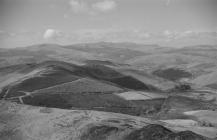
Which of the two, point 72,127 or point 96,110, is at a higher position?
point 72,127

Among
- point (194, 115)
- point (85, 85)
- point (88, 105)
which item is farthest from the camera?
point (85, 85)

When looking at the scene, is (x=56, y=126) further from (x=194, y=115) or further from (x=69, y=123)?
(x=194, y=115)

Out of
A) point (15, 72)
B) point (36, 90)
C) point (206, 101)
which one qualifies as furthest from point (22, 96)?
point (206, 101)

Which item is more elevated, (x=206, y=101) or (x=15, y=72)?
(x=15, y=72)

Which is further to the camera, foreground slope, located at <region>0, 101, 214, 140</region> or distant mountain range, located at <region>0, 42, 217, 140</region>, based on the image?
distant mountain range, located at <region>0, 42, 217, 140</region>

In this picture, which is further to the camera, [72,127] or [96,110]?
[96,110]

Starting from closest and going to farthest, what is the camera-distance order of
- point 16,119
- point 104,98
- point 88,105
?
point 16,119
point 88,105
point 104,98

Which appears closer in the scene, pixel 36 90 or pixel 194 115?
pixel 194 115

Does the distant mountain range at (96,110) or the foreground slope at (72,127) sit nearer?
the foreground slope at (72,127)

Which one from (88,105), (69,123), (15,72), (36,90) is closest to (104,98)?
(88,105)
